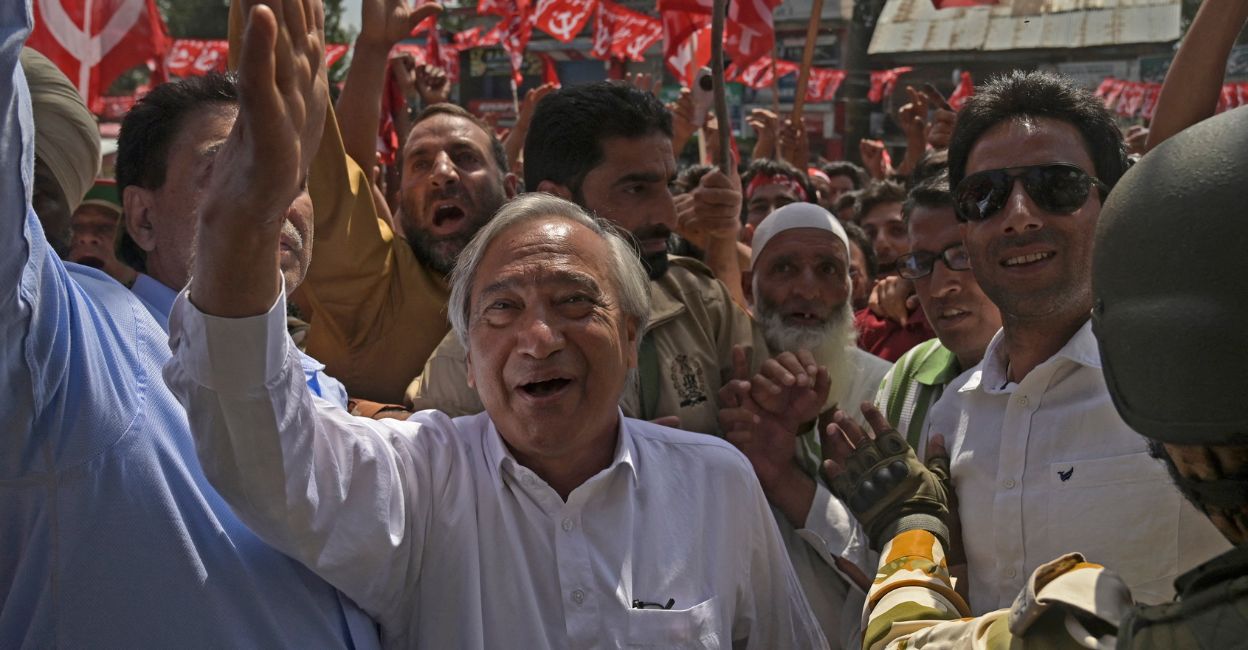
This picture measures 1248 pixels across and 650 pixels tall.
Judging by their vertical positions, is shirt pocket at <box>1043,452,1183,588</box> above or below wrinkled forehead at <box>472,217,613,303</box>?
below

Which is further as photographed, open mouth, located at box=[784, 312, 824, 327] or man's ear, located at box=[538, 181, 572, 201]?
open mouth, located at box=[784, 312, 824, 327]

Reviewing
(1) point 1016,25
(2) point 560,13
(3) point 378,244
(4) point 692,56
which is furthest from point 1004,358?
(1) point 1016,25

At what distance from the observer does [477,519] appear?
2.33 meters

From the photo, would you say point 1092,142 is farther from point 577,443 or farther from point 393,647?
point 393,647

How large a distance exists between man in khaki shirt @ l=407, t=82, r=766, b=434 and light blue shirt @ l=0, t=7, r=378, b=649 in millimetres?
1217

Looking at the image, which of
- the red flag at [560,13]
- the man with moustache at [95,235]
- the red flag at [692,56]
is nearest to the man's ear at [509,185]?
the man with moustache at [95,235]

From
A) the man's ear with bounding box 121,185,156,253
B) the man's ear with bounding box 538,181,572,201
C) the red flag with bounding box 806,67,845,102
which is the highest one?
the man's ear with bounding box 121,185,156,253

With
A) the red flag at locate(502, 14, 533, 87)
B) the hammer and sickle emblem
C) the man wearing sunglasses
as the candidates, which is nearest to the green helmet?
the man wearing sunglasses

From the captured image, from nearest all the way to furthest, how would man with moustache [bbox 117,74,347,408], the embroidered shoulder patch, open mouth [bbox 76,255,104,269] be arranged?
1. man with moustache [bbox 117,74,347,408]
2. the embroidered shoulder patch
3. open mouth [bbox 76,255,104,269]

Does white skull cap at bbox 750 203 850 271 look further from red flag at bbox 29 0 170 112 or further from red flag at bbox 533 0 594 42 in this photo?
red flag at bbox 533 0 594 42

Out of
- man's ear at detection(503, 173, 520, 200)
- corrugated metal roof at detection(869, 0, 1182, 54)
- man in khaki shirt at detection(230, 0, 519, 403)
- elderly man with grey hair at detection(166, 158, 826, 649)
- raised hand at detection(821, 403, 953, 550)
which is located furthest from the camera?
corrugated metal roof at detection(869, 0, 1182, 54)

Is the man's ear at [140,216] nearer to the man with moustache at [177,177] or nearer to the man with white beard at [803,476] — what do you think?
the man with moustache at [177,177]

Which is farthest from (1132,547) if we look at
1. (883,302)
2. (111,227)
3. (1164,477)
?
(111,227)

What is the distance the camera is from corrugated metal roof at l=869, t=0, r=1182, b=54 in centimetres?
1830
